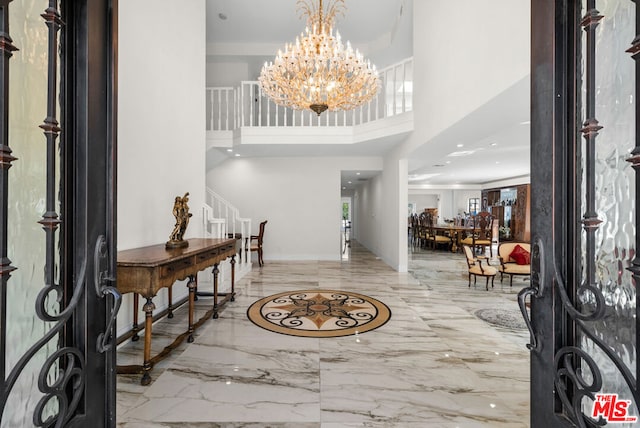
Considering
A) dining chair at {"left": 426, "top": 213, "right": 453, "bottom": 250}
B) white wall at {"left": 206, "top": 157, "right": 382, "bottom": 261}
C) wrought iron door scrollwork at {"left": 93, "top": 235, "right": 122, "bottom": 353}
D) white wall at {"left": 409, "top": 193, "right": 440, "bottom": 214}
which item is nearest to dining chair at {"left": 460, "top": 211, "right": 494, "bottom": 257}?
dining chair at {"left": 426, "top": 213, "right": 453, "bottom": 250}

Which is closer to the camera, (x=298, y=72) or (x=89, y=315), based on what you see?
(x=89, y=315)

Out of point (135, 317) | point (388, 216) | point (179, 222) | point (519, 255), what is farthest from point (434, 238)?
point (135, 317)

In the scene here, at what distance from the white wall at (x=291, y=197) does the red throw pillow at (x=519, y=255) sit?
3.81m

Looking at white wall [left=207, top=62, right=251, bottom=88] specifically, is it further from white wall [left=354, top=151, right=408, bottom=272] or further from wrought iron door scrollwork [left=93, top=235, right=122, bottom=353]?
wrought iron door scrollwork [left=93, top=235, right=122, bottom=353]

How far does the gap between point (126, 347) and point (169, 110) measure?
105 inches

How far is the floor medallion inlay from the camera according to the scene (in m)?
3.01

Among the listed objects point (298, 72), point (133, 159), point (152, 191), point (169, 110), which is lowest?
point (152, 191)

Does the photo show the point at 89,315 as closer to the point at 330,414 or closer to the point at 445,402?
the point at 330,414

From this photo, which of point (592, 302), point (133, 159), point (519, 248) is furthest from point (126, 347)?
point (519, 248)

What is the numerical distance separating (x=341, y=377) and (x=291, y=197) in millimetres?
5847

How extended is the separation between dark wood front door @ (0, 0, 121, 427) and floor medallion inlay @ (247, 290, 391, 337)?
7.51ft

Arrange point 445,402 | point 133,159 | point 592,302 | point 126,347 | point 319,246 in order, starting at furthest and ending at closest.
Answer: point 319,246 < point 133,159 < point 126,347 < point 445,402 < point 592,302

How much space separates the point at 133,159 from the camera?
2.81 meters

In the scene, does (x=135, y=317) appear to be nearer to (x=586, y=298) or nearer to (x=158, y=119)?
(x=158, y=119)
